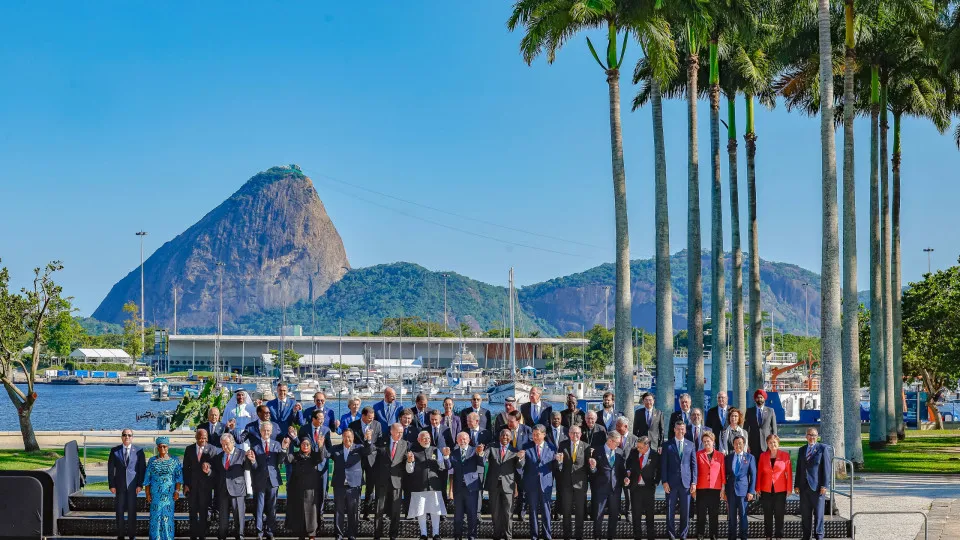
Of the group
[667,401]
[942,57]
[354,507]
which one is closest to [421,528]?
[354,507]

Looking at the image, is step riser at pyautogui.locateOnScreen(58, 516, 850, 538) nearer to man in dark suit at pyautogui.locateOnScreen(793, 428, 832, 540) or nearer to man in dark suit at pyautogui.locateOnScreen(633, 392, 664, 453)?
man in dark suit at pyautogui.locateOnScreen(793, 428, 832, 540)

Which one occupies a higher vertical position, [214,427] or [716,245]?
[716,245]

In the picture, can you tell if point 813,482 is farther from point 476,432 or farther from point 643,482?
point 476,432

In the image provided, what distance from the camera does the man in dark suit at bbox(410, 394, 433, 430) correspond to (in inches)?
774

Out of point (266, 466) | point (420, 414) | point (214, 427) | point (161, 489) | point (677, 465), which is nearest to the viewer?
point (161, 489)

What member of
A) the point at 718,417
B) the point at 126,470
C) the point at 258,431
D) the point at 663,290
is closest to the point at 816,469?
the point at 718,417

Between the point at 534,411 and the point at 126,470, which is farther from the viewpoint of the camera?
the point at 534,411

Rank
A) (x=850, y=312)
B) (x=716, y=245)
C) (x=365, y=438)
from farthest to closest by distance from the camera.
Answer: (x=716, y=245) < (x=850, y=312) < (x=365, y=438)

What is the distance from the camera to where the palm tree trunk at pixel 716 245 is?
3729 centimetres

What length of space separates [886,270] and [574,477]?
78.4 feet

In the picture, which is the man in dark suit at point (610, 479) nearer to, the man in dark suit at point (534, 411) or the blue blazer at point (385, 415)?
the man in dark suit at point (534, 411)

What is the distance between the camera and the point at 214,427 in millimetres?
19234

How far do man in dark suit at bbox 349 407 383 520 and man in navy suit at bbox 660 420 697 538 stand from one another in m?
4.77

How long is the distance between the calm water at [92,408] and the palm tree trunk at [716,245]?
40780mm
